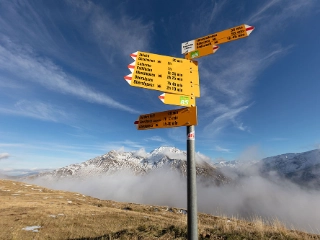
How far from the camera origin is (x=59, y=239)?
11180 mm

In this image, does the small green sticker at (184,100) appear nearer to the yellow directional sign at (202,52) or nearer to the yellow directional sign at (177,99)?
the yellow directional sign at (177,99)

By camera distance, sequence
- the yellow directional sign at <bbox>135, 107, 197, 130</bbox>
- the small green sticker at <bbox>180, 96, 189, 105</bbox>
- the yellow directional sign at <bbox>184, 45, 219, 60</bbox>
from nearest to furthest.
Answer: the yellow directional sign at <bbox>135, 107, 197, 130</bbox> < the small green sticker at <bbox>180, 96, 189, 105</bbox> < the yellow directional sign at <bbox>184, 45, 219, 60</bbox>

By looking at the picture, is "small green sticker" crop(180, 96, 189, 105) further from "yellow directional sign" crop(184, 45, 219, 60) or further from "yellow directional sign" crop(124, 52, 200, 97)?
"yellow directional sign" crop(184, 45, 219, 60)

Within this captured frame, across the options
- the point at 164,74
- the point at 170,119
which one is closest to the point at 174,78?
the point at 164,74

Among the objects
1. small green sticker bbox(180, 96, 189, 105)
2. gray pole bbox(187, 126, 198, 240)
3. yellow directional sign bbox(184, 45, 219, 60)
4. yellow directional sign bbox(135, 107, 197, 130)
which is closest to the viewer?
gray pole bbox(187, 126, 198, 240)

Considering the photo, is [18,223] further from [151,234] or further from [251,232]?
[251,232]

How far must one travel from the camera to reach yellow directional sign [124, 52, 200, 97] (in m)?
4.57

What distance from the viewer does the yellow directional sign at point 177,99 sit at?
4574 mm

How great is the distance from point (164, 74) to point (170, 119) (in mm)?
1058

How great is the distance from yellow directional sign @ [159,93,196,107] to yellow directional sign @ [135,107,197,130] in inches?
5.7

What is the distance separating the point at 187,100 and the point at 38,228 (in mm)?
15355

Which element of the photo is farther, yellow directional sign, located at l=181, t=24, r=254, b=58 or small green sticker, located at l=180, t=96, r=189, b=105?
yellow directional sign, located at l=181, t=24, r=254, b=58

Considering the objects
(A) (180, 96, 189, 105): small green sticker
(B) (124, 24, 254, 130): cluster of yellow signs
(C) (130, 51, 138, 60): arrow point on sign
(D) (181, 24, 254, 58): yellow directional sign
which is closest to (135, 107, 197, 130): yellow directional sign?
(B) (124, 24, 254, 130): cluster of yellow signs

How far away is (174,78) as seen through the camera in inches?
186
